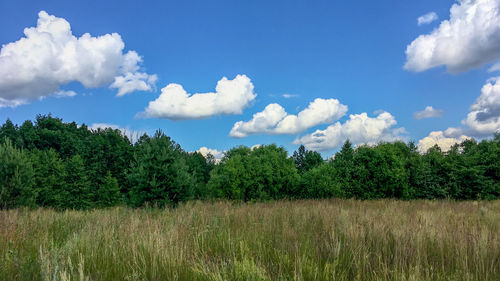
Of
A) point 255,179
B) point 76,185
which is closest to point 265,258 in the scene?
point 255,179

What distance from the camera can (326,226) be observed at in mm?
5625

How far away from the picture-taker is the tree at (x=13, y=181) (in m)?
14.4

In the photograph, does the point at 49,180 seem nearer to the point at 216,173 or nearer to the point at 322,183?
the point at 216,173

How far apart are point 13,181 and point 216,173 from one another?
64.0 feet

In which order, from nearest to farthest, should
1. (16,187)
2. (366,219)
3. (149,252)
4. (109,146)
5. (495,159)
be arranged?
(149,252) → (366,219) → (16,187) → (495,159) → (109,146)

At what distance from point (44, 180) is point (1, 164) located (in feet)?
75.4

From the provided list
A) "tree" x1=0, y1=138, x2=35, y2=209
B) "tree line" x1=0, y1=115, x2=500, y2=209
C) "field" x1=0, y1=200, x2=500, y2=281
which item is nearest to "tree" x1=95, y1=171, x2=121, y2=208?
"tree line" x1=0, y1=115, x2=500, y2=209

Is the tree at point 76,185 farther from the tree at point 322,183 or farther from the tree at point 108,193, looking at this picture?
the tree at point 322,183

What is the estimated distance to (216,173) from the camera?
105 ft

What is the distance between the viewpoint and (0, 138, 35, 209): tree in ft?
47.1

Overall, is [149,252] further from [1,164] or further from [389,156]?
[389,156]

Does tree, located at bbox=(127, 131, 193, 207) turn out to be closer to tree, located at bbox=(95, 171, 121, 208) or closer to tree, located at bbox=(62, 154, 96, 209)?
tree, located at bbox=(62, 154, 96, 209)

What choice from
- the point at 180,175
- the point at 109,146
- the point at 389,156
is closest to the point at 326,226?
the point at 180,175

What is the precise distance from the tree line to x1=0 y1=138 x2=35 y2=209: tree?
0.04 metres
